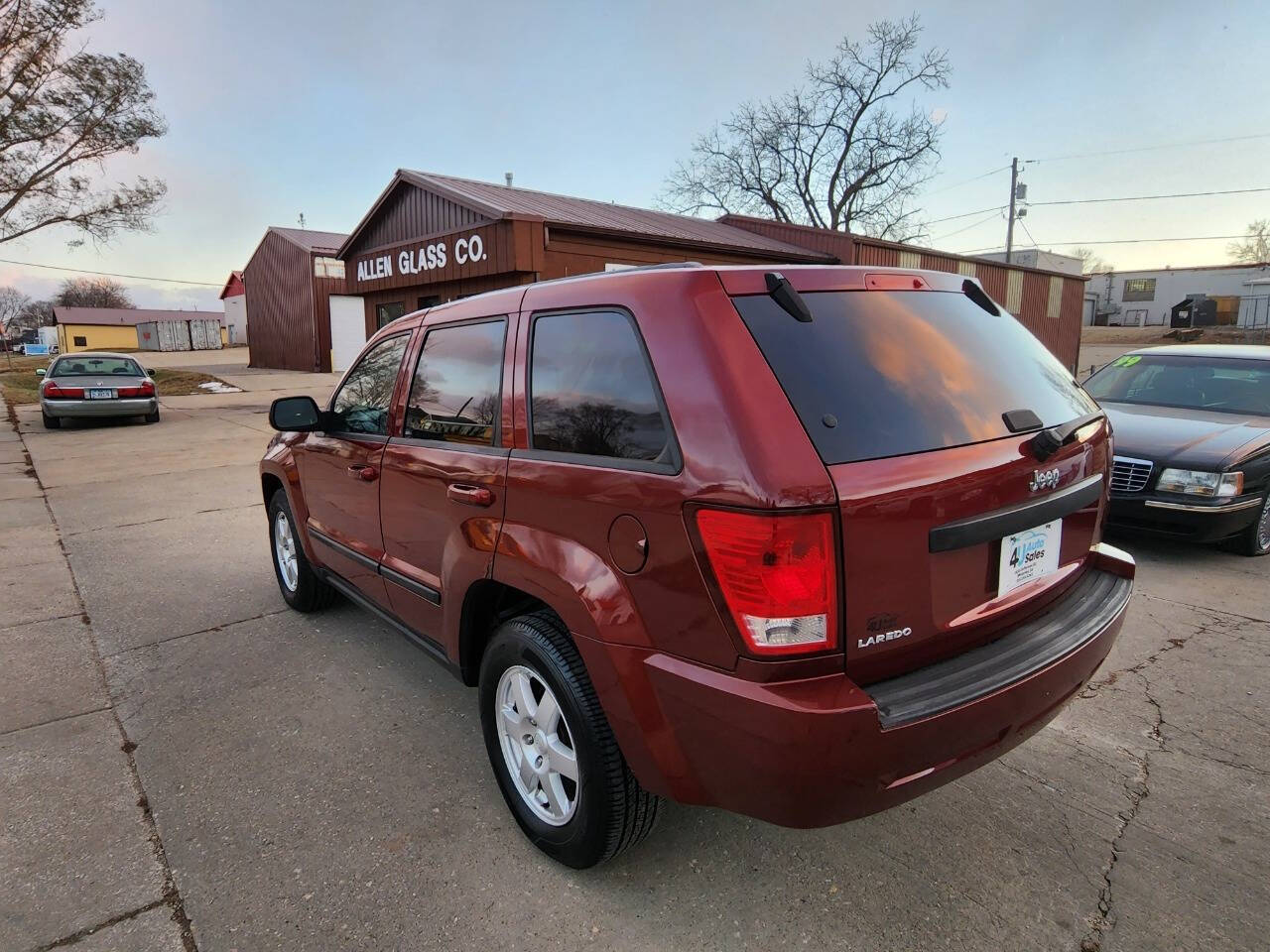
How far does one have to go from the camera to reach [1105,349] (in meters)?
37.5

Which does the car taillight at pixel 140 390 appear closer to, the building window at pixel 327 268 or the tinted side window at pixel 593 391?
the building window at pixel 327 268

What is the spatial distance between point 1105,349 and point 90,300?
11209cm

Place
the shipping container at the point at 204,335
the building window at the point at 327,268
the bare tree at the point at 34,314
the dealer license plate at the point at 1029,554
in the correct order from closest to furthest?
1. the dealer license plate at the point at 1029,554
2. the building window at the point at 327,268
3. the shipping container at the point at 204,335
4. the bare tree at the point at 34,314

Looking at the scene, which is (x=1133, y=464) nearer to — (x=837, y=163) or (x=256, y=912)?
(x=256, y=912)

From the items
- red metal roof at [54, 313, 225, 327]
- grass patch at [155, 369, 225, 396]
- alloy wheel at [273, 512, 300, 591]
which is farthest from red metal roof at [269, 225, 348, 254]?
red metal roof at [54, 313, 225, 327]

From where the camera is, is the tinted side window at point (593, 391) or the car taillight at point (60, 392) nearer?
the tinted side window at point (593, 391)

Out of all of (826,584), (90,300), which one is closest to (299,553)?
(826,584)

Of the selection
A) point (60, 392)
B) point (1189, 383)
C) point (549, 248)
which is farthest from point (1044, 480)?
point (60, 392)

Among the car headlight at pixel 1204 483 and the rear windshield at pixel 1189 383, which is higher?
the rear windshield at pixel 1189 383

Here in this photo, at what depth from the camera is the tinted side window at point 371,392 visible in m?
3.35

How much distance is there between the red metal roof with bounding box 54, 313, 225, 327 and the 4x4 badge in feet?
282

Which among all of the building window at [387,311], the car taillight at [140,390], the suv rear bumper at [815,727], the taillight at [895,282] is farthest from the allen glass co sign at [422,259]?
the suv rear bumper at [815,727]

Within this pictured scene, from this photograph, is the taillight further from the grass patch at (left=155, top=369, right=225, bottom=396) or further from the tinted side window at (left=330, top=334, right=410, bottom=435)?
the grass patch at (left=155, top=369, right=225, bottom=396)

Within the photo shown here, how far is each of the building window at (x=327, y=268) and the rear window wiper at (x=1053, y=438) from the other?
29.2m
